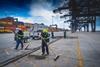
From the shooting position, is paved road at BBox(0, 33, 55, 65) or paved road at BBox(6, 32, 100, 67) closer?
paved road at BBox(6, 32, 100, 67)

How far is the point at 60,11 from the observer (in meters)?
51.5

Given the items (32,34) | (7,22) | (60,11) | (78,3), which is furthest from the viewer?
(7,22)

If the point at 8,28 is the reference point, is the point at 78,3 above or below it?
above

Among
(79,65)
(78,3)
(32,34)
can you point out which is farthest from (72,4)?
(79,65)

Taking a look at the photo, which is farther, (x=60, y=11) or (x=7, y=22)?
(x=7, y=22)

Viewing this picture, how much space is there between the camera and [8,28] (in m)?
75.1

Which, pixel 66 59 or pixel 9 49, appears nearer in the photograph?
pixel 66 59

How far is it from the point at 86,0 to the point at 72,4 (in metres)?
A: 3.65

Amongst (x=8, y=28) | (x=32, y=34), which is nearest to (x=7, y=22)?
(x=8, y=28)

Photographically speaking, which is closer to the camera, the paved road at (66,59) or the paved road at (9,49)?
the paved road at (66,59)

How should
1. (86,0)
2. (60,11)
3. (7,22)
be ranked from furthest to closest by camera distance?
(7,22), (60,11), (86,0)

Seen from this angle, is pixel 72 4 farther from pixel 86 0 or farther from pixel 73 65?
pixel 73 65

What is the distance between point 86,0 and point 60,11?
11758mm

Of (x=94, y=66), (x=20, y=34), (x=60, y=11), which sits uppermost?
(x=60, y=11)
